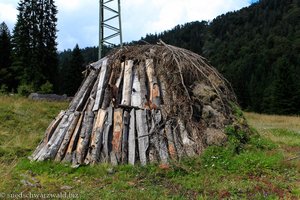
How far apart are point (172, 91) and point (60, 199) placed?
4.60 m

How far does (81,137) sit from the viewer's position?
891 cm

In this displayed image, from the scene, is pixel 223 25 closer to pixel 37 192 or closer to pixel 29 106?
pixel 29 106

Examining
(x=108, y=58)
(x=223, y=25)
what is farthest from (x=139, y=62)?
(x=223, y=25)

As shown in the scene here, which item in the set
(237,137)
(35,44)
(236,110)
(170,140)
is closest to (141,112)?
(170,140)

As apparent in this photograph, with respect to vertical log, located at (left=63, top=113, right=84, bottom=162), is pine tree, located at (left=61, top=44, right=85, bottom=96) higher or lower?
higher

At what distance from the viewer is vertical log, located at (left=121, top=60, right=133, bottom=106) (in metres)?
9.61

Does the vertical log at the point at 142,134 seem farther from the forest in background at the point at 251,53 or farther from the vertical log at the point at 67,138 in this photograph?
the forest in background at the point at 251,53

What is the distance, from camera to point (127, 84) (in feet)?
33.1

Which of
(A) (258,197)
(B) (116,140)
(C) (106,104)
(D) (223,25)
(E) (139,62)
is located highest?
(D) (223,25)

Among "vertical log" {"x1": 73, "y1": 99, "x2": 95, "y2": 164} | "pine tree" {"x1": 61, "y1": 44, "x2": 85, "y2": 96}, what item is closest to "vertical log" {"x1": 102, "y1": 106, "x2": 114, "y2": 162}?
"vertical log" {"x1": 73, "y1": 99, "x2": 95, "y2": 164}

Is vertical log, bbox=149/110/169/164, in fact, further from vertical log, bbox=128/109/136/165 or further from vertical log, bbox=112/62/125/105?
vertical log, bbox=112/62/125/105

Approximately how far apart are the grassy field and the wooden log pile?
472 mm

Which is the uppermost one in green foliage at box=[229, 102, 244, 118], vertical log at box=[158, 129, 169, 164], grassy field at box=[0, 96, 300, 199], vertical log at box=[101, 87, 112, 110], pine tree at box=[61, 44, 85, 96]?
pine tree at box=[61, 44, 85, 96]

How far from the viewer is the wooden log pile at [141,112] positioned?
8.59m
